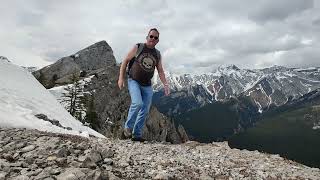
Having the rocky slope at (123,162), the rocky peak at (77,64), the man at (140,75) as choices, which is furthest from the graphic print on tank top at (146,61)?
the rocky peak at (77,64)

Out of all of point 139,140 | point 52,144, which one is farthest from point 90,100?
point 52,144

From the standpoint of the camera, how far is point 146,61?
1507 cm

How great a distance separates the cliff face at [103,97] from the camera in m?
74.4

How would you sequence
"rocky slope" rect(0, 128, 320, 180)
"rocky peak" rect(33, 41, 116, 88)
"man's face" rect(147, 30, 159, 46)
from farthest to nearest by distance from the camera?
"rocky peak" rect(33, 41, 116, 88)
"man's face" rect(147, 30, 159, 46)
"rocky slope" rect(0, 128, 320, 180)

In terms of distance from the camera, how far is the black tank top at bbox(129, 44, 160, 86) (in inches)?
591

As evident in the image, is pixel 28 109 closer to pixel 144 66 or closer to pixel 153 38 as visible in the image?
pixel 144 66

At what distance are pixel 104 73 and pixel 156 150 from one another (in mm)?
72929

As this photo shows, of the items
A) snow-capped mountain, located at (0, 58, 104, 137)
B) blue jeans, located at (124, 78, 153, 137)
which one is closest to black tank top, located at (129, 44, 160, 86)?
blue jeans, located at (124, 78, 153, 137)

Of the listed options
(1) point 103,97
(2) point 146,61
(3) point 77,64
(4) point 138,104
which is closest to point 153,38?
(2) point 146,61

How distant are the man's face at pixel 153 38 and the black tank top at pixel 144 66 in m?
0.26

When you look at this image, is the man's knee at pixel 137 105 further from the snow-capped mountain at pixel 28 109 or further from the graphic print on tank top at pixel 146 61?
the snow-capped mountain at pixel 28 109

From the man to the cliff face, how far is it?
53046 mm

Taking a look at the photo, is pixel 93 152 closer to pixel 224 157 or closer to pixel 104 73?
pixel 224 157

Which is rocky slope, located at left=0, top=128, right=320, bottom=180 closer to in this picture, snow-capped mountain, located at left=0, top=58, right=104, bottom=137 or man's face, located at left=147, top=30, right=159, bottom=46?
snow-capped mountain, located at left=0, top=58, right=104, bottom=137
